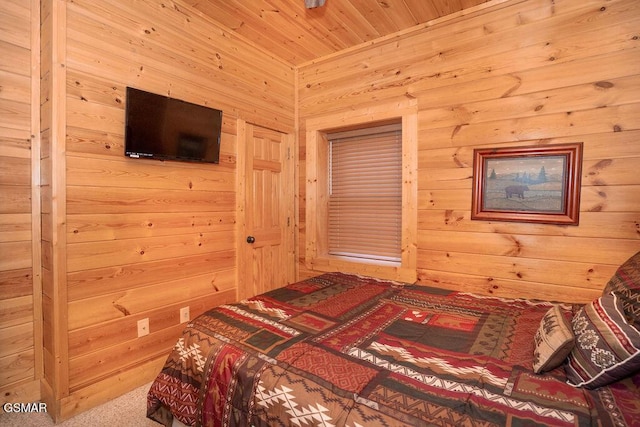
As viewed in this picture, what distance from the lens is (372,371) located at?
118 centimetres

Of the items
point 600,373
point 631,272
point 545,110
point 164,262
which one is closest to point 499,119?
point 545,110

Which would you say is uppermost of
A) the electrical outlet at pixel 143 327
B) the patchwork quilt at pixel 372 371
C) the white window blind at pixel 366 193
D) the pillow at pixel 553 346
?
the white window blind at pixel 366 193

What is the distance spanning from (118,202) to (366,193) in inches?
85.9

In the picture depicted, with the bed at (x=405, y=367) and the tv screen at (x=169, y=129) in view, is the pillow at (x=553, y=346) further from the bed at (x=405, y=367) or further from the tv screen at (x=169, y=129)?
the tv screen at (x=169, y=129)

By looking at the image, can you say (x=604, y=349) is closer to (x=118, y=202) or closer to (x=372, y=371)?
(x=372, y=371)

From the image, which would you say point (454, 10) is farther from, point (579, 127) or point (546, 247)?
point (546, 247)

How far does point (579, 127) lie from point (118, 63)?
10.2 feet

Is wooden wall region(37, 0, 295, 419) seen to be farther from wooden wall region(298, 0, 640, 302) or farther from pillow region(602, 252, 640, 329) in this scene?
pillow region(602, 252, 640, 329)

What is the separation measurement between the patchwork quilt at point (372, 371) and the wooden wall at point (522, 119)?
1.73 feet

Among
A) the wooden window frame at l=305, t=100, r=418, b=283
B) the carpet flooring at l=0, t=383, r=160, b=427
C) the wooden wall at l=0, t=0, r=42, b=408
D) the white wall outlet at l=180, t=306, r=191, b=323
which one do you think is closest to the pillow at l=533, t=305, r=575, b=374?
the wooden window frame at l=305, t=100, r=418, b=283

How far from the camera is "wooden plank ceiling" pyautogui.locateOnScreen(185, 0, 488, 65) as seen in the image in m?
2.45

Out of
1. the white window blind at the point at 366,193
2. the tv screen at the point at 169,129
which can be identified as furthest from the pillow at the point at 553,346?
the tv screen at the point at 169,129

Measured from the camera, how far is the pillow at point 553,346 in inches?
45.5

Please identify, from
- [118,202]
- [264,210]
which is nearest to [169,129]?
[118,202]
